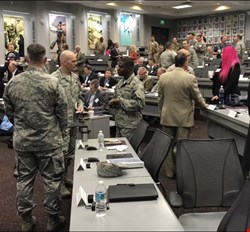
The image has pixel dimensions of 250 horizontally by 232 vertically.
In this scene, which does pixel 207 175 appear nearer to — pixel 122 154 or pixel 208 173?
pixel 208 173

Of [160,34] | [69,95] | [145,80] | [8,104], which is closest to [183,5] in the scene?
[160,34]

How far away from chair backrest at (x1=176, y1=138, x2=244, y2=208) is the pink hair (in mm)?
2358

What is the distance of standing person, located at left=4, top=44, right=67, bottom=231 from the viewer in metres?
2.82

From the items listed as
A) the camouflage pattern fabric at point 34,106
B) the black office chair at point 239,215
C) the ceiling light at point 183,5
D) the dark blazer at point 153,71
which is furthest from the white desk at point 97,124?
the ceiling light at point 183,5

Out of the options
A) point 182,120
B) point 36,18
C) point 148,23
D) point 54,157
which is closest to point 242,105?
point 182,120

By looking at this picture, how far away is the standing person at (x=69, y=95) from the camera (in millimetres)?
3755

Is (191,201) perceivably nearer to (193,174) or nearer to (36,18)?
(193,174)

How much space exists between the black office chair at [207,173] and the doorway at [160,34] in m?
18.6

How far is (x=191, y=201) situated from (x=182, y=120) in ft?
6.29

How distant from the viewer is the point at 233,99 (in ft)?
15.9

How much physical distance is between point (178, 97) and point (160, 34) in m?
17.6

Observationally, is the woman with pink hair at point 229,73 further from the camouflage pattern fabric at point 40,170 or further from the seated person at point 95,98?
the camouflage pattern fabric at point 40,170

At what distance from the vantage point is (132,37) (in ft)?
61.3

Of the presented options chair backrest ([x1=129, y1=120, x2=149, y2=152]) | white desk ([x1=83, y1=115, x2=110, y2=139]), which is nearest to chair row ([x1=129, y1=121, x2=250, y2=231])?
chair backrest ([x1=129, y1=120, x2=149, y2=152])
